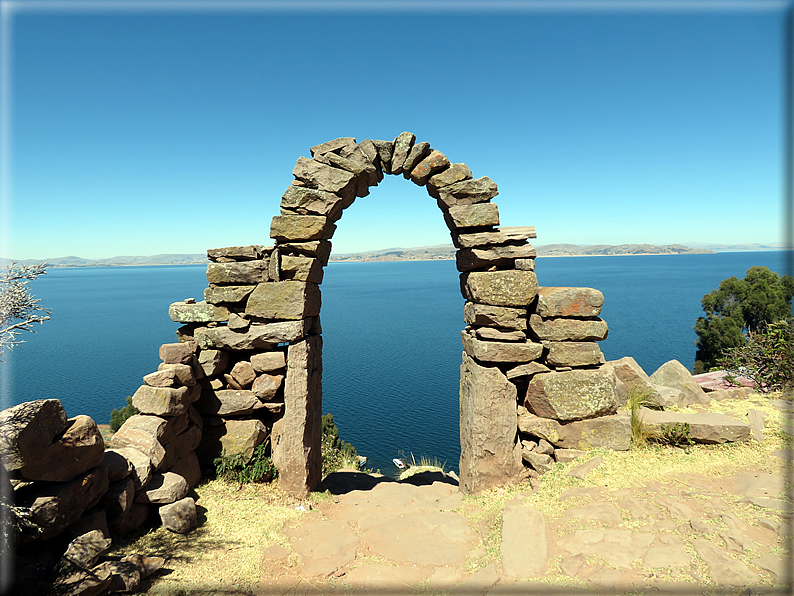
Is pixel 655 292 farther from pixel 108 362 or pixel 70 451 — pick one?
pixel 70 451

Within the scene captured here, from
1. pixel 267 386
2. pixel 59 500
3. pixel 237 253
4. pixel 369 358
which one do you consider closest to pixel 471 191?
pixel 237 253

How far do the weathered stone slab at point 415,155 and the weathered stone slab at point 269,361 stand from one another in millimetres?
4089

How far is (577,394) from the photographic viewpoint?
268 inches

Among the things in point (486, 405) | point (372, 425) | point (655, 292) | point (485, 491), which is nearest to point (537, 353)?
point (486, 405)

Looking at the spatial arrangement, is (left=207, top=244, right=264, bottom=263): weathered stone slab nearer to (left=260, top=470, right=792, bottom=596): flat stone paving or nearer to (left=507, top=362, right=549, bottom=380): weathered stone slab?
(left=260, top=470, right=792, bottom=596): flat stone paving

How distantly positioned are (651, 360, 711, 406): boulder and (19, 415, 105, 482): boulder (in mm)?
9577

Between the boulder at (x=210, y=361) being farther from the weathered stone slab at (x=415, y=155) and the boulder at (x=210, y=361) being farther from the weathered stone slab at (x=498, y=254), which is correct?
the weathered stone slab at (x=498, y=254)

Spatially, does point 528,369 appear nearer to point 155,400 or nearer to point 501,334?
point 501,334

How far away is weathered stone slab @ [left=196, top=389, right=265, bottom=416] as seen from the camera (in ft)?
24.6

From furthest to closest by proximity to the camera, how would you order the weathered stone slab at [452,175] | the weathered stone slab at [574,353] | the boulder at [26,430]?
1. the weathered stone slab at [452,175]
2. the weathered stone slab at [574,353]
3. the boulder at [26,430]

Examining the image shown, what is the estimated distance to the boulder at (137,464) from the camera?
17.0ft

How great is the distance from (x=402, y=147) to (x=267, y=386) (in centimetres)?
495

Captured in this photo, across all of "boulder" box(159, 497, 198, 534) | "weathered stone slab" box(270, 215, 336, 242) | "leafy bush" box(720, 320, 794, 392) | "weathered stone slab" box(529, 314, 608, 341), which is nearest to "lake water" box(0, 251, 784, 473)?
"boulder" box(159, 497, 198, 534)

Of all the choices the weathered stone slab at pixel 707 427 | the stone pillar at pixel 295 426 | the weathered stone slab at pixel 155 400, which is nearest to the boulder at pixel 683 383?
the weathered stone slab at pixel 707 427
